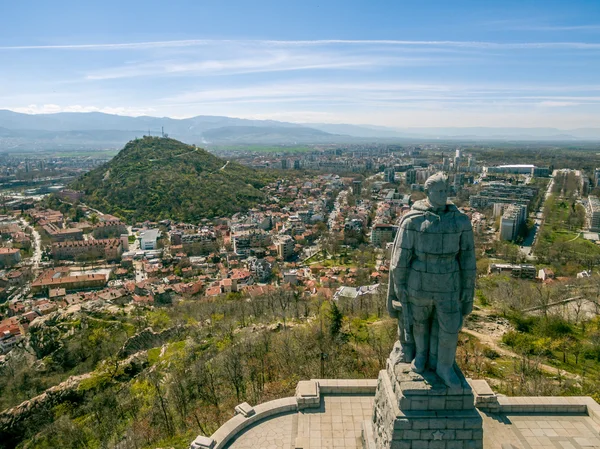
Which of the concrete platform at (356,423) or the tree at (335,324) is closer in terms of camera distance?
the concrete platform at (356,423)

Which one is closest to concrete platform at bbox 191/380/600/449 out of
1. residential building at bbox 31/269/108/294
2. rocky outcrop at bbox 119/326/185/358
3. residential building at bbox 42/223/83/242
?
rocky outcrop at bbox 119/326/185/358

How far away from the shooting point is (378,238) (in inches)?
1924

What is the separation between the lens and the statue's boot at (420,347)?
717cm

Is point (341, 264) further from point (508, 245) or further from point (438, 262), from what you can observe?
point (438, 262)

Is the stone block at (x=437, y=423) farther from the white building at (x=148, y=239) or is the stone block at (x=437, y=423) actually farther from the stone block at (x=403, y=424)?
the white building at (x=148, y=239)

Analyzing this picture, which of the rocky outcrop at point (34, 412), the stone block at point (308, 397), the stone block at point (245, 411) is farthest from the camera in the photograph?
the rocky outcrop at point (34, 412)

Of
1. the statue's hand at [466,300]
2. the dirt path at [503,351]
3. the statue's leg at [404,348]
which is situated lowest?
the dirt path at [503,351]

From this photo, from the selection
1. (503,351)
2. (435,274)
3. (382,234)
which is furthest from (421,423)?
(382,234)

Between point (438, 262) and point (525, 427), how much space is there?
18.2 ft

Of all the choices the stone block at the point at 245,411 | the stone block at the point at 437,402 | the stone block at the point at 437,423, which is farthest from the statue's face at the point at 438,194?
the stone block at the point at 245,411

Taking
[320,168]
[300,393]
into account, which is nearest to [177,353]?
[300,393]

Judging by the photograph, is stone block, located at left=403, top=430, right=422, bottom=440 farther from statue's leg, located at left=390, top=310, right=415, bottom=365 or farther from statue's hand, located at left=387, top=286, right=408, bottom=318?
statue's hand, located at left=387, top=286, right=408, bottom=318

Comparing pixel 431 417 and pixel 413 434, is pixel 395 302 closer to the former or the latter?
pixel 431 417

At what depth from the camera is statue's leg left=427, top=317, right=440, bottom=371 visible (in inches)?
282
